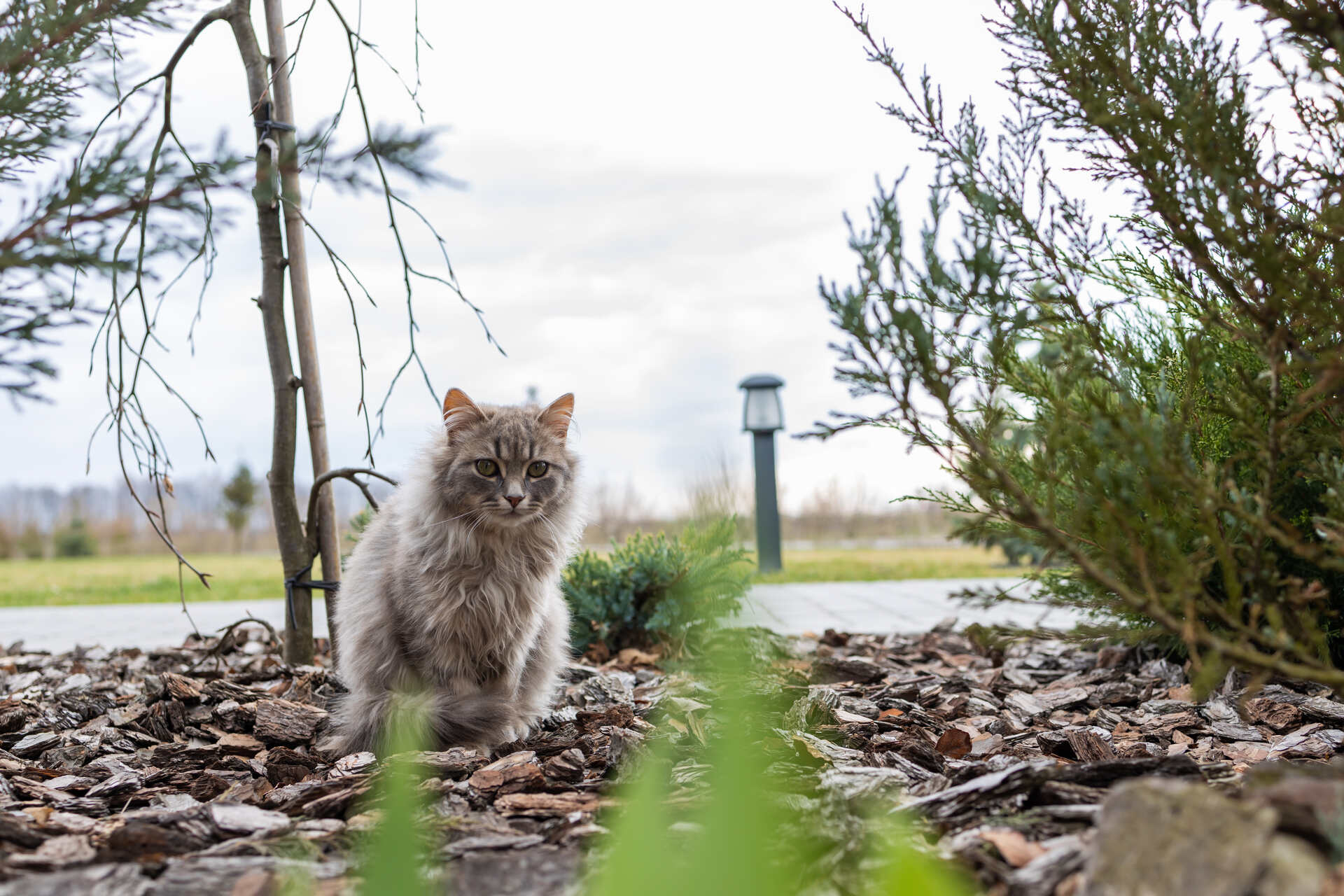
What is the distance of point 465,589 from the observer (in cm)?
318

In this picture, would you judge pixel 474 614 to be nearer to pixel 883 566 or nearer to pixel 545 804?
pixel 545 804

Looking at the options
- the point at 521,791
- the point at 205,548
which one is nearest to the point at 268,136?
the point at 521,791

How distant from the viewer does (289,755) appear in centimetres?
296

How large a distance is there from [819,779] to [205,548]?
2419 cm

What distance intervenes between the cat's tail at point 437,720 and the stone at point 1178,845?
2048 mm

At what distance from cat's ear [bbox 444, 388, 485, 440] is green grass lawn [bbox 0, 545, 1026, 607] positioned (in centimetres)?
413

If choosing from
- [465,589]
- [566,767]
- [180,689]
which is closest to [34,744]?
[180,689]

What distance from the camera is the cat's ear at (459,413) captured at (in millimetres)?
3387

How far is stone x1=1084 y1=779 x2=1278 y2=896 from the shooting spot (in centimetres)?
135

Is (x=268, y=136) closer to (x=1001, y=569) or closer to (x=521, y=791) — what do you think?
(x=521, y=791)

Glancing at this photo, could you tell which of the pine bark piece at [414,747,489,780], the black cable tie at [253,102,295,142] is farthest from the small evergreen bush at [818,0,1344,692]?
the black cable tie at [253,102,295,142]

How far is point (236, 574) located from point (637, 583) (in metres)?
10.8

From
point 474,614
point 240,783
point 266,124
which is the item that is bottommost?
point 240,783

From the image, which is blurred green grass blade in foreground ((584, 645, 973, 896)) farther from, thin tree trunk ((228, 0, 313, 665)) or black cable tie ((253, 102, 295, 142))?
black cable tie ((253, 102, 295, 142))
